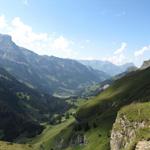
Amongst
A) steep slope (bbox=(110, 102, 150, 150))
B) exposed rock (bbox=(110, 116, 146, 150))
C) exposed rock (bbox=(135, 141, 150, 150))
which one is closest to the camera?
exposed rock (bbox=(135, 141, 150, 150))

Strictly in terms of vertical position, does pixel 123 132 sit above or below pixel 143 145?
above

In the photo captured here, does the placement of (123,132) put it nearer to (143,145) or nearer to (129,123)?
(129,123)

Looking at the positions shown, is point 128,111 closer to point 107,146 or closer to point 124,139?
point 124,139

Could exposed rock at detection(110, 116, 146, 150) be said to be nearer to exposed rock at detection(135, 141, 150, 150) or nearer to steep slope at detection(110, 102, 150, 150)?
steep slope at detection(110, 102, 150, 150)

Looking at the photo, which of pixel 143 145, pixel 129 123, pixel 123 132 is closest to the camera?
pixel 143 145

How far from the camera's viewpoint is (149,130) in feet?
194

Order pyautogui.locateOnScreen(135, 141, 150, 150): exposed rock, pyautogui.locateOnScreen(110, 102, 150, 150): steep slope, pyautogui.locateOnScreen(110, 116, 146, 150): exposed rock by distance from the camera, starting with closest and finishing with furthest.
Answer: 1. pyautogui.locateOnScreen(135, 141, 150, 150): exposed rock
2. pyautogui.locateOnScreen(110, 102, 150, 150): steep slope
3. pyautogui.locateOnScreen(110, 116, 146, 150): exposed rock

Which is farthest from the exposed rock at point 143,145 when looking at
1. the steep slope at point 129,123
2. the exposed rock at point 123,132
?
the exposed rock at point 123,132

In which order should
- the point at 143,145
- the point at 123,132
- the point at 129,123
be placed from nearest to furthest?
the point at 143,145 < the point at 129,123 < the point at 123,132

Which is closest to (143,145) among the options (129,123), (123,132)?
(129,123)

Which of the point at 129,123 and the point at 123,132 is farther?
the point at 123,132

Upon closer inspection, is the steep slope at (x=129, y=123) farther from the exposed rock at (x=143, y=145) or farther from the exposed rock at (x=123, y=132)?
the exposed rock at (x=143, y=145)

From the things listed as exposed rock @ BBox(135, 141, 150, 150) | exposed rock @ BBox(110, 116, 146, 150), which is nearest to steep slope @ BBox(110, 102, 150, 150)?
exposed rock @ BBox(110, 116, 146, 150)

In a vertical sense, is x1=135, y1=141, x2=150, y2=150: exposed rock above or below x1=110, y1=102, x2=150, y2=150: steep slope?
below
